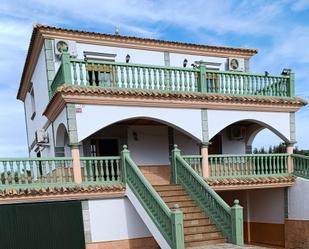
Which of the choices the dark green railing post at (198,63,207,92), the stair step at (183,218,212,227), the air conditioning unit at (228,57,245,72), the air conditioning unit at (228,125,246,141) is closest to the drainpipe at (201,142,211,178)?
the dark green railing post at (198,63,207,92)

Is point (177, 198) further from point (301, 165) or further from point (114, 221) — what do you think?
point (301, 165)

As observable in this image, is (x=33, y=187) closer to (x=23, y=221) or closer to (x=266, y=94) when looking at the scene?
(x=23, y=221)

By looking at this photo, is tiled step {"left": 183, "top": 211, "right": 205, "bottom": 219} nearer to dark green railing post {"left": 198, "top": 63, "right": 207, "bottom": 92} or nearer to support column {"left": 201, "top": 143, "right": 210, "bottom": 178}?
support column {"left": 201, "top": 143, "right": 210, "bottom": 178}

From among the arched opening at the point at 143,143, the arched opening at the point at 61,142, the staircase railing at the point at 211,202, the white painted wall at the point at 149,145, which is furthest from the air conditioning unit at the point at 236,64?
the arched opening at the point at 61,142

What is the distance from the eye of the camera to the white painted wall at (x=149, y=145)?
12078mm

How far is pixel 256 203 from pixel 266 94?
469 centimetres

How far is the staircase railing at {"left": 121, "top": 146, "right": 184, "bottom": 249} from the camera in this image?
6.93m

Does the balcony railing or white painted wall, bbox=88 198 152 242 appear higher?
the balcony railing

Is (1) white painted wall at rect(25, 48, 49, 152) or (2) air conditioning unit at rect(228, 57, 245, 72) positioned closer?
(1) white painted wall at rect(25, 48, 49, 152)

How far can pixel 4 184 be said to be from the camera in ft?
25.9

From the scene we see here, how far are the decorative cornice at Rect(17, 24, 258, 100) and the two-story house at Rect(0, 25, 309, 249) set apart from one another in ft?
0.14

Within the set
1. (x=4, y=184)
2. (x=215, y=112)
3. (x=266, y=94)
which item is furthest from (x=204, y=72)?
(x=4, y=184)

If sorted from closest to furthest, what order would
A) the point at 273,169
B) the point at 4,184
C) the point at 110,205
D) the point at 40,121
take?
the point at 4,184
the point at 110,205
the point at 273,169
the point at 40,121

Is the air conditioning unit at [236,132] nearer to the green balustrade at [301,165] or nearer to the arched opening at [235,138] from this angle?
the arched opening at [235,138]
